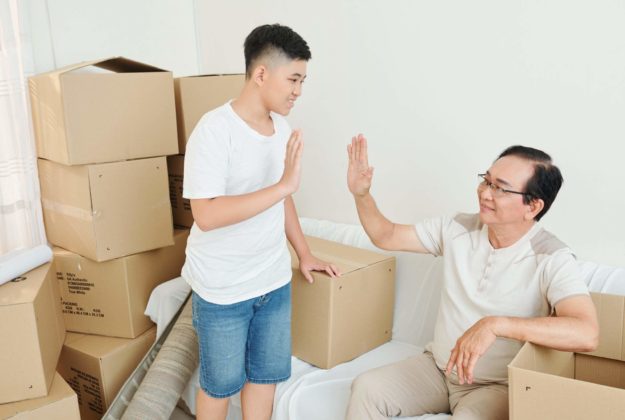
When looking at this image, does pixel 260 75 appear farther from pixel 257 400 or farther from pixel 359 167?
pixel 257 400

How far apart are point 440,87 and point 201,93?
924mm

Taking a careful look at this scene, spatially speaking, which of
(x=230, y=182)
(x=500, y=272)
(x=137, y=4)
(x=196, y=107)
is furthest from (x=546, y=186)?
(x=137, y=4)

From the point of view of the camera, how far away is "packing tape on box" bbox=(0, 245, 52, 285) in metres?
1.75

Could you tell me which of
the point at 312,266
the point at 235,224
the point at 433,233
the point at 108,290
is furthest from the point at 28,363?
the point at 433,233

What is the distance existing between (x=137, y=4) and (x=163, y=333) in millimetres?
1596

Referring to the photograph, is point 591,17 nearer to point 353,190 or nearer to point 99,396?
point 353,190

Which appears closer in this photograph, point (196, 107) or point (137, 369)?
point (137, 369)

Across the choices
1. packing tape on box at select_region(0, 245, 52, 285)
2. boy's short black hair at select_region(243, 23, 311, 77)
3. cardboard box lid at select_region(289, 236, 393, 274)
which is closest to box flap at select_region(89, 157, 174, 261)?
packing tape on box at select_region(0, 245, 52, 285)

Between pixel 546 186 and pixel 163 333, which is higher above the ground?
pixel 546 186

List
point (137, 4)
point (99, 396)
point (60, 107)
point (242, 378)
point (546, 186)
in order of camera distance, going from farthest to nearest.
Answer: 1. point (137, 4)
2. point (99, 396)
3. point (60, 107)
4. point (242, 378)
5. point (546, 186)

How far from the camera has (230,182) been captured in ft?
4.65

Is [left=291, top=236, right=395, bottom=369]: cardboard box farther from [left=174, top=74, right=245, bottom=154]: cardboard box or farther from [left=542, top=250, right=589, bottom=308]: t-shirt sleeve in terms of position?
[left=174, top=74, right=245, bottom=154]: cardboard box

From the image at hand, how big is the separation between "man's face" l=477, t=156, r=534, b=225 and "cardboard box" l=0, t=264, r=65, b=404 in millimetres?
1295

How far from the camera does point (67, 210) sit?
81.0 inches
